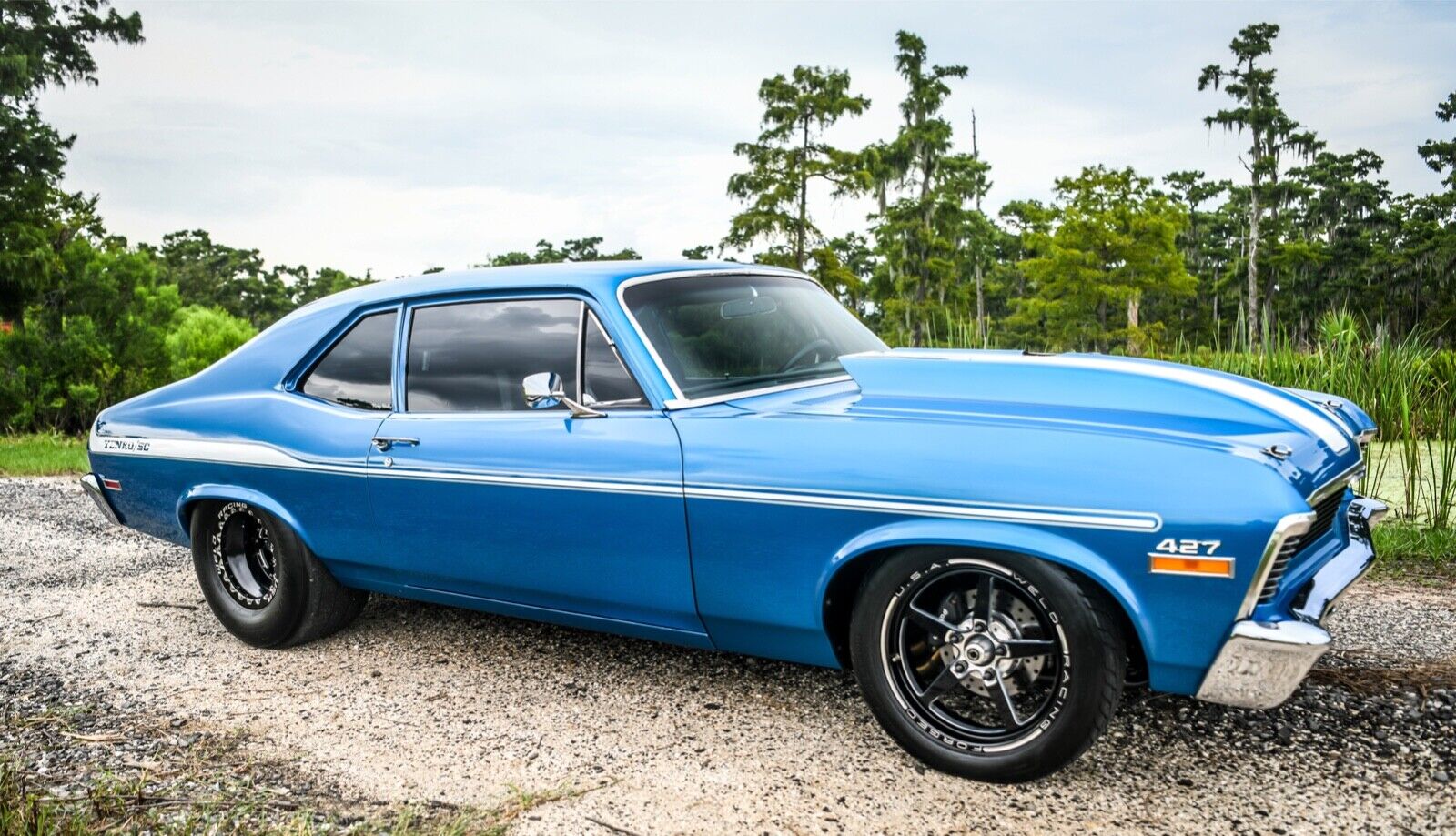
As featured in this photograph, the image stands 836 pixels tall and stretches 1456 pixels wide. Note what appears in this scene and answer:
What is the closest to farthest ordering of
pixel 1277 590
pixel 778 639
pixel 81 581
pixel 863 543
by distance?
1. pixel 1277 590
2. pixel 863 543
3. pixel 778 639
4. pixel 81 581

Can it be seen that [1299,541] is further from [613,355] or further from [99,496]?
[99,496]

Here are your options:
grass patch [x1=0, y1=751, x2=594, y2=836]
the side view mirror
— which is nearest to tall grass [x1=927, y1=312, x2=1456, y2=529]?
the side view mirror

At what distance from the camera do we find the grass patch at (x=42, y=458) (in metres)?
12.0

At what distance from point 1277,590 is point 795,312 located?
2.04 m

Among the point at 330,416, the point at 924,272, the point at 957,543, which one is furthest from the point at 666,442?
the point at 924,272

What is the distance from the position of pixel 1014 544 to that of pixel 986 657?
37 centimetres

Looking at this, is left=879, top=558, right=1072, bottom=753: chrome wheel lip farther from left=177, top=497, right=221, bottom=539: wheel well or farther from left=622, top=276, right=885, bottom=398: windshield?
left=177, top=497, right=221, bottom=539: wheel well

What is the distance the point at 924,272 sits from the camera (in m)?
41.2

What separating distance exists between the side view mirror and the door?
0.08 ft

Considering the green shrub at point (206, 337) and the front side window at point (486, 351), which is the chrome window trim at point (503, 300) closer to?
the front side window at point (486, 351)

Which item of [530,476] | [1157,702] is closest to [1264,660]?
[1157,702]

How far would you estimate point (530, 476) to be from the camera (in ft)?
12.3

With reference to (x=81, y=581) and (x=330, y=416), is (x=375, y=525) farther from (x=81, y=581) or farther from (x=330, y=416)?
(x=81, y=581)

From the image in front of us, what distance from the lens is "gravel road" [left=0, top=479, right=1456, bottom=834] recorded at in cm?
295
